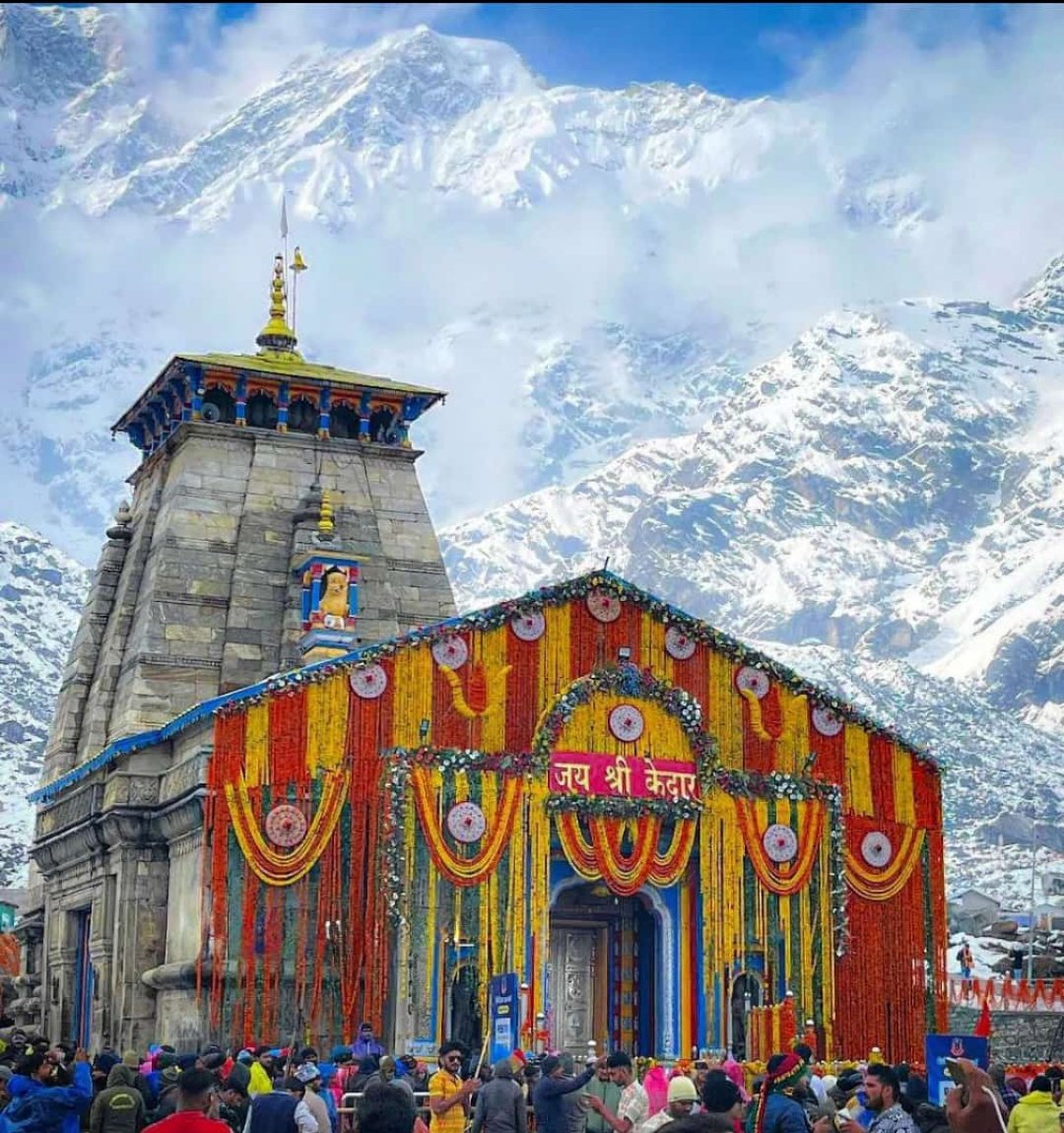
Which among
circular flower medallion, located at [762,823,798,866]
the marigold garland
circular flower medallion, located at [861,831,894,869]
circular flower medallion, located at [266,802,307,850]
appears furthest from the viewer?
circular flower medallion, located at [861,831,894,869]

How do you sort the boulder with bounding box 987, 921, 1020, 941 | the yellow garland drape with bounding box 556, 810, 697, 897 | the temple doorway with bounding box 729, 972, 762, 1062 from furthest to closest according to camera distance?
1. the boulder with bounding box 987, 921, 1020, 941
2. the temple doorway with bounding box 729, 972, 762, 1062
3. the yellow garland drape with bounding box 556, 810, 697, 897

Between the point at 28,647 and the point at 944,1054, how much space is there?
458ft

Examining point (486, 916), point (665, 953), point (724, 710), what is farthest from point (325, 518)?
point (665, 953)

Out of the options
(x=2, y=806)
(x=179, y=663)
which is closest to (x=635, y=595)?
(x=179, y=663)

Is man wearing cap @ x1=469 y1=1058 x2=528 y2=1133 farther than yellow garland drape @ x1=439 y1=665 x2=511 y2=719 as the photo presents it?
No

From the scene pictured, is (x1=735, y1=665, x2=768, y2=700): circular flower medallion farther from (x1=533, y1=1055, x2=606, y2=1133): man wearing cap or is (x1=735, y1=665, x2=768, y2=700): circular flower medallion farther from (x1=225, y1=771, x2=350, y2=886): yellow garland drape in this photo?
(x1=533, y1=1055, x2=606, y2=1133): man wearing cap

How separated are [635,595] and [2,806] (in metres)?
91.6

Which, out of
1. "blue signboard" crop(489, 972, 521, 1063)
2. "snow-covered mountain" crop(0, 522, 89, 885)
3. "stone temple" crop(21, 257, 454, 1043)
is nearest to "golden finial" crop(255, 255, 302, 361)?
"stone temple" crop(21, 257, 454, 1043)

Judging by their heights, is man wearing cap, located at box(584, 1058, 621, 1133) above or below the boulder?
below

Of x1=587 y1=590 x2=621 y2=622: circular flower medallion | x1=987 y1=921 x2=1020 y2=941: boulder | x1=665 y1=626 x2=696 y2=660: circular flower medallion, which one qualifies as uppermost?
x1=587 y1=590 x2=621 y2=622: circular flower medallion

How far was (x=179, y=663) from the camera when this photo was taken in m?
36.2

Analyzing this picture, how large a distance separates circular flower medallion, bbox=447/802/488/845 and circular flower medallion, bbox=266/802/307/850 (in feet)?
7.09

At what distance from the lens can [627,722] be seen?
109 feet

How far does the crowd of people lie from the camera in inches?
516
